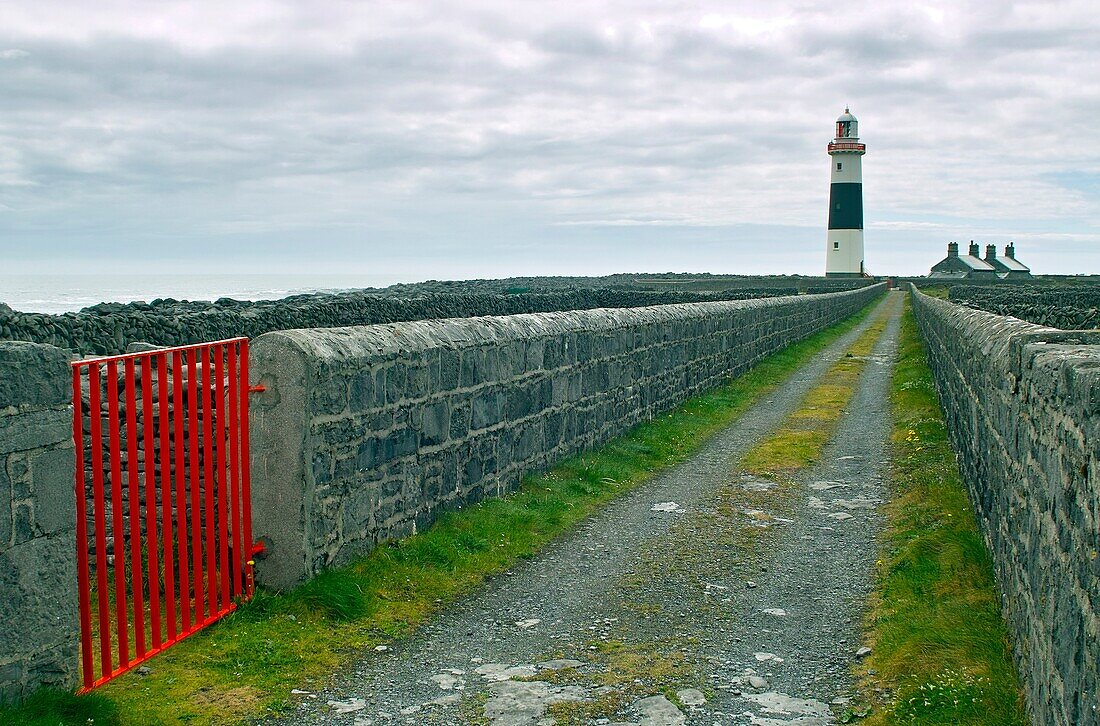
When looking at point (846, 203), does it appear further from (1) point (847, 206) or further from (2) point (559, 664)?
(2) point (559, 664)

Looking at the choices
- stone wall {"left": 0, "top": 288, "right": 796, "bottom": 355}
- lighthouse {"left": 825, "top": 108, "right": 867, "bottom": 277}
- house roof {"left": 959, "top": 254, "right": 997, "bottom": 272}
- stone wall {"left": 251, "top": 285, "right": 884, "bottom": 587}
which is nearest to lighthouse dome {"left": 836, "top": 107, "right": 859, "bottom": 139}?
lighthouse {"left": 825, "top": 108, "right": 867, "bottom": 277}

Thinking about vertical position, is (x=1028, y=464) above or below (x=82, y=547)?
above

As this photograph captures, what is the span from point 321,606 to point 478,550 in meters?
1.46

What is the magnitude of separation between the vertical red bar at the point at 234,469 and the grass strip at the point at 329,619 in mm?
211

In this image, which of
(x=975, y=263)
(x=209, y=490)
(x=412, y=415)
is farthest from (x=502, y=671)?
(x=975, y=263)

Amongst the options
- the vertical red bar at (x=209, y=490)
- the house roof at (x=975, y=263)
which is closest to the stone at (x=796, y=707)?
the vertical red bar at (x=209, y=490)

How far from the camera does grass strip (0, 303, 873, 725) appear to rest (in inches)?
170

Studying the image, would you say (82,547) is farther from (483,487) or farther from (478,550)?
(483,487)

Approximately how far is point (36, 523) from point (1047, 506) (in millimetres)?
3981

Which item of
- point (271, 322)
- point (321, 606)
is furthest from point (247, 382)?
point (271, 322)

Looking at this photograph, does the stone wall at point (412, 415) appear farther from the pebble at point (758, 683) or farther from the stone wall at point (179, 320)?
the stone wall at point (179, 320)

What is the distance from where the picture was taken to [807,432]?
12.0 m

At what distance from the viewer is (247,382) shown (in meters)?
5.52

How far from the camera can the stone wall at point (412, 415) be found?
219 inches
